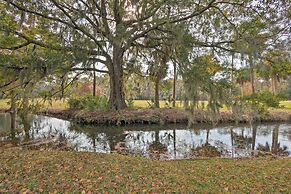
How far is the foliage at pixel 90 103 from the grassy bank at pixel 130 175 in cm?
754

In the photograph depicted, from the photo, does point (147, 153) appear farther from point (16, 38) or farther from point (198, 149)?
point (16, 38)

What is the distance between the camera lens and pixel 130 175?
3982 millimetres

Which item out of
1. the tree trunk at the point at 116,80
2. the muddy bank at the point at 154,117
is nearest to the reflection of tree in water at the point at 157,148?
the muddy bank at the point at 154,117

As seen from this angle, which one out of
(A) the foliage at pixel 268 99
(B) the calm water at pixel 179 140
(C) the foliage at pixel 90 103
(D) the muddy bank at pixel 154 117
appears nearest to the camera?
(B) the calm water at pixel 179 140

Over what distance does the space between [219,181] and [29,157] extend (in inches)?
138

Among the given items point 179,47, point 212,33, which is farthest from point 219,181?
point 212,33

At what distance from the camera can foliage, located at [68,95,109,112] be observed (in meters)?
12.7

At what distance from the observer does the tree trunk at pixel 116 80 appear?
449 inches

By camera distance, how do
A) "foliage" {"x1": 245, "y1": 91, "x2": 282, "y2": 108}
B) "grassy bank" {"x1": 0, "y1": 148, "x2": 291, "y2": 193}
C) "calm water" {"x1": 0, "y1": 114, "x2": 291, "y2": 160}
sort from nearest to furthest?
"grassy bank" {"x1": 0, "y1": 148, "x2": 291, "y2": 193} < "calm water" {"x1": 0, "y1": 114, "x2": 291, "y2": 160} < "foliage" {"x1": 245, "y1": 91, "x2": 282, "y2": 108}

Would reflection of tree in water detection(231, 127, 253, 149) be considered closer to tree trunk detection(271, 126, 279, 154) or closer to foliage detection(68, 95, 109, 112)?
tree trunk detection(271, 126, 279, 154)

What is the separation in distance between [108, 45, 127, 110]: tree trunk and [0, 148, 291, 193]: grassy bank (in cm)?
681

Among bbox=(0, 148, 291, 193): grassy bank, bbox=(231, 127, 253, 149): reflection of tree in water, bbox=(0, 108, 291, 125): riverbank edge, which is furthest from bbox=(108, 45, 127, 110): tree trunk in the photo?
bbox=(0, 148, 291, 193): grassy bank

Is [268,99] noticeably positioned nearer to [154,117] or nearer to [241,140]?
[241,140]

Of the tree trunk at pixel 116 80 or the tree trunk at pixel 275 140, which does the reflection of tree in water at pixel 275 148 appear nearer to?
the tree trunk at pixel 275 140
